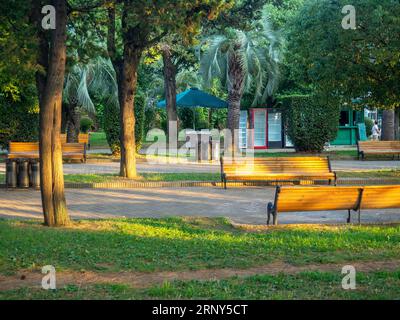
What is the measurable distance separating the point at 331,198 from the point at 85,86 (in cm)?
2249

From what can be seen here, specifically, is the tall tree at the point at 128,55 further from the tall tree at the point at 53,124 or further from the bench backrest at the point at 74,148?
the bench backrest at the point at 74,148

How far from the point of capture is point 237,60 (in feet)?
88.7

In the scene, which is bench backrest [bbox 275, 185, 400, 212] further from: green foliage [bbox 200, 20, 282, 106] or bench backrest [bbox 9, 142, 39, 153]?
green foliage [bbox 200, 20, 282, 106]

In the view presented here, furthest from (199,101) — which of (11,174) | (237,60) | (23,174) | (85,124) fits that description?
(85,124)

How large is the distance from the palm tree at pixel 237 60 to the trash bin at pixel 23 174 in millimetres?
12170

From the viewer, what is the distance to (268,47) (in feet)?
97.3

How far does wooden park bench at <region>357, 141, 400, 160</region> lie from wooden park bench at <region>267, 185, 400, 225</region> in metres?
15.2

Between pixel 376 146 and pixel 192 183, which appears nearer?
pixel 192 183

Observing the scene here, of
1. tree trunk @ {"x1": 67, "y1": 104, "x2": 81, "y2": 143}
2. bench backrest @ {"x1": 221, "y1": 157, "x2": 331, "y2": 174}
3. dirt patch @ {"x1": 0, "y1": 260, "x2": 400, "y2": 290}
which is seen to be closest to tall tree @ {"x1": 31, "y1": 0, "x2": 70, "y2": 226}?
dirt patch @ {"x1": 0, "y1": 260, "x2": 400, "y2": 290}

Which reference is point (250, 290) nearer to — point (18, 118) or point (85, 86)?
point (18, 118)

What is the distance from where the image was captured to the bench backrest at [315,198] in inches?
392

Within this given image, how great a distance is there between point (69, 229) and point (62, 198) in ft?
2.12

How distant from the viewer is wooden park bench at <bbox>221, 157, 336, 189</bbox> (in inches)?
651

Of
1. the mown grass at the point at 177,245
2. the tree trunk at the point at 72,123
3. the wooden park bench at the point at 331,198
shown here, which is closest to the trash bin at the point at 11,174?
the mown grass at the point at 177,245
